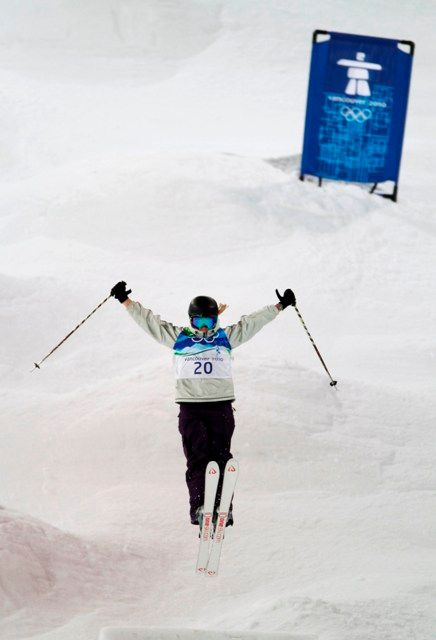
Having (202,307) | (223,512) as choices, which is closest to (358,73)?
(202,307)

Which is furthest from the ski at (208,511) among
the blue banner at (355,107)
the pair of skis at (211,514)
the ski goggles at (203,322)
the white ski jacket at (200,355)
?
the blue banner at (355,107)

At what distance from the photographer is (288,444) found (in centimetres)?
666

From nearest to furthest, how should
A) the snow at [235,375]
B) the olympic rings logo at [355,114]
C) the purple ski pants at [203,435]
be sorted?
the snow at [235,375], the purple ski pants at [203,435], the olympic rings logo at [355,114]

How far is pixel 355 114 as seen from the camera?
13.0 m

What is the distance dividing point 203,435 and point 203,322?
561mm

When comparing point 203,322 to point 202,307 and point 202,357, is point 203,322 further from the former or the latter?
point 202,357

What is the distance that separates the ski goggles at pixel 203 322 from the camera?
479 cm

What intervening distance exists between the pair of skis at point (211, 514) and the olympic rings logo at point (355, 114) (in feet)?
30.1

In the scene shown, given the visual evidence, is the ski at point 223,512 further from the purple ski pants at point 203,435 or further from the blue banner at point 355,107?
the blue banner at point 355,107

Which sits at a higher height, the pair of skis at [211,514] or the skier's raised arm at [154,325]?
the skier's raised arm at [154,325]

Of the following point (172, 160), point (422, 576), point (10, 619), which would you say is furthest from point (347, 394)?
point (172, 160)

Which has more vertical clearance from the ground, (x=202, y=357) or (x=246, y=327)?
(x=246, y=327)

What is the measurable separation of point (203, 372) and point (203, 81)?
706 inches

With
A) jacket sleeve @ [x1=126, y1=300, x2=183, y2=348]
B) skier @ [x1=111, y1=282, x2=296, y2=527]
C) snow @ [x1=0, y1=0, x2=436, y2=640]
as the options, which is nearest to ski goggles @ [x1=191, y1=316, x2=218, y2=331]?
skier @ [x1=111, y1=282, x2=296, y2=527]
